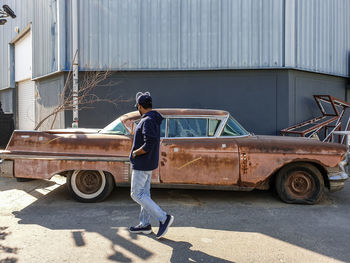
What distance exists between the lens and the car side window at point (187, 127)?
5.32m

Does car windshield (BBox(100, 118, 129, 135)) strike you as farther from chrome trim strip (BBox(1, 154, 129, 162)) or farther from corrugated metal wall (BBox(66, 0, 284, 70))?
corrugated metal wall (BBox(66, 0, 284, 70))

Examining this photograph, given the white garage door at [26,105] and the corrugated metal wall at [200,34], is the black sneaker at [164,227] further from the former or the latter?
the white garage door at [26,105]

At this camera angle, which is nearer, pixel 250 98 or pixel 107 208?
pixel 107 208

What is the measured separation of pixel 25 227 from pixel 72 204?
1.09 meters

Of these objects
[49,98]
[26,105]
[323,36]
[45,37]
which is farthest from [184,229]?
[26,105]

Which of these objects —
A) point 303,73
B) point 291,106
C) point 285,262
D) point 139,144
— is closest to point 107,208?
point 139,144

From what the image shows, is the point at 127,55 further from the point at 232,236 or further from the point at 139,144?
the point at 232,236

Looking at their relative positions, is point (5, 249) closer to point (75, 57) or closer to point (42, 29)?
point (75, 57)

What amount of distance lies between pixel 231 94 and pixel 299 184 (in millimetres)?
4446

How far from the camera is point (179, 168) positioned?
5.11 m

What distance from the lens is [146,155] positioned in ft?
12.0

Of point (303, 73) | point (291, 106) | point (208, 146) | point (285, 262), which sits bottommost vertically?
point (285, 262)

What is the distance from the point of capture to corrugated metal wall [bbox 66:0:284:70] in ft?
29.5

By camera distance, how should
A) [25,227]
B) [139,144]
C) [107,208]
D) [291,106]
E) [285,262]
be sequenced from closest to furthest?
[285,262]
[139,144]
[25,227]
[107,208]
[291,106]
